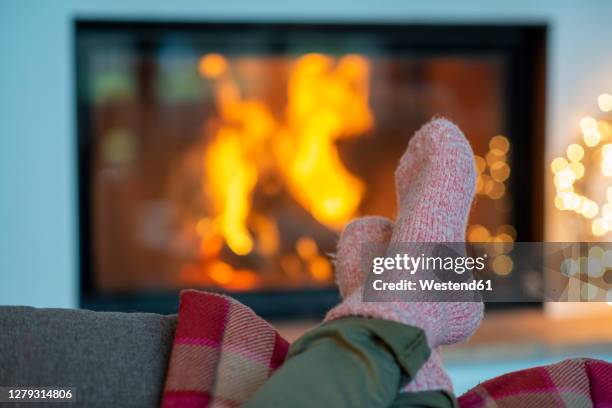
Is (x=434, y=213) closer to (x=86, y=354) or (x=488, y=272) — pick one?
(x=86, y=354)

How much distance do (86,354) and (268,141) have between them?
1.43 m

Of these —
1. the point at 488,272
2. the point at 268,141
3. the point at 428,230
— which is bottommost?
the point at 488,272

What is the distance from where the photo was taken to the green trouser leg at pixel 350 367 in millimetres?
583

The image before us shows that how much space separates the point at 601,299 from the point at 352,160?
2.54ft

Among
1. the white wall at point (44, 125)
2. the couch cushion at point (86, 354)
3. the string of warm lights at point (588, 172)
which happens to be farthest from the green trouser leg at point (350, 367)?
A: the string of warm lights at point (588, 172)

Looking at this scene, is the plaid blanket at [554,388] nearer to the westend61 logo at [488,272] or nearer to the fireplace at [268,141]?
the westend61 logo at [488,272]

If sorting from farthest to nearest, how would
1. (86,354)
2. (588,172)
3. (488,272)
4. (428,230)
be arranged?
(588,172) < (488,272) < (428,230) < (86,354)

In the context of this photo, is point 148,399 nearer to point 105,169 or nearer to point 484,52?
point 105,169

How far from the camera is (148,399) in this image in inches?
27.7

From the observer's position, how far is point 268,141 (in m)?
2.10

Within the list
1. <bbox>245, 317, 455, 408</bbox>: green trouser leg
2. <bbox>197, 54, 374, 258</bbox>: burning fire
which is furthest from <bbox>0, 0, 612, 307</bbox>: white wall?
<bbox>245, 317, 455, 408</bbox>: green trouser leg

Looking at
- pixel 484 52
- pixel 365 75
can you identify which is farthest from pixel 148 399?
pixel 484 52

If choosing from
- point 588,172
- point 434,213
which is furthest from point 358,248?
point 588,172

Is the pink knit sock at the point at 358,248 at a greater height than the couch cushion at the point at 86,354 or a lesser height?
greater
